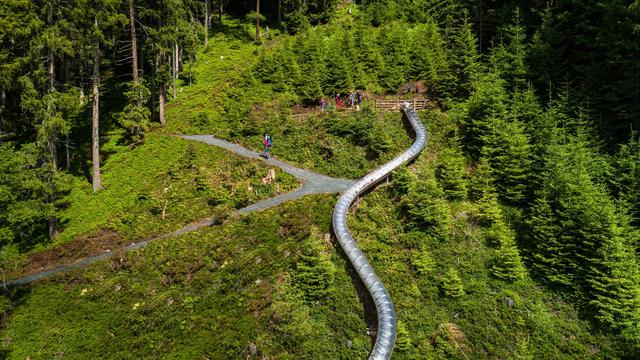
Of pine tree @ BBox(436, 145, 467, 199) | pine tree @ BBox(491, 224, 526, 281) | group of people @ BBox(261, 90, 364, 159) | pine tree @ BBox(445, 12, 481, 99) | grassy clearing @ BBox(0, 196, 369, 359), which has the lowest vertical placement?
grassy clearing @ BBox(0, 196, 369, 359)

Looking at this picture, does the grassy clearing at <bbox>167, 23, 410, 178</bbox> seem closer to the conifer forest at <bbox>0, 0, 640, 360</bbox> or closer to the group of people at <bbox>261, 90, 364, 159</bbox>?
the conifer forest at <bbox>0, 0, 640, 360</bbox>

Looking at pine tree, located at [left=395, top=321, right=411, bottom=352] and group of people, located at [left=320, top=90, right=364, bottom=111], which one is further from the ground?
group of people, located at [left=320, top=90, right=364, bottom=111]

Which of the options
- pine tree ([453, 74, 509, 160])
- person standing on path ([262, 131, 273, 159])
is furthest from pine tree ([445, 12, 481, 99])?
person standing on path ([262, 131, 273, 159])

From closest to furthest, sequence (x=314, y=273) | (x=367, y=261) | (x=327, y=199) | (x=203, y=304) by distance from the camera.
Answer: (x=314, y=273) < (x=367, y=261) < (x=203, y=304) < (x=327, y=199)

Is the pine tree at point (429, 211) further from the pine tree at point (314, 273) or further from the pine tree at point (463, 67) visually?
the pine tree at point (463, 67)

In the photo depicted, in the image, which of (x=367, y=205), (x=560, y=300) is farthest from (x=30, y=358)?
(x=560, y=300)

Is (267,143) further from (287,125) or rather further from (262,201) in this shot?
(262,201)

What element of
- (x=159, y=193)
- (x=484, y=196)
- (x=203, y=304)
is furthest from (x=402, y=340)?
(x=159, y=193)
